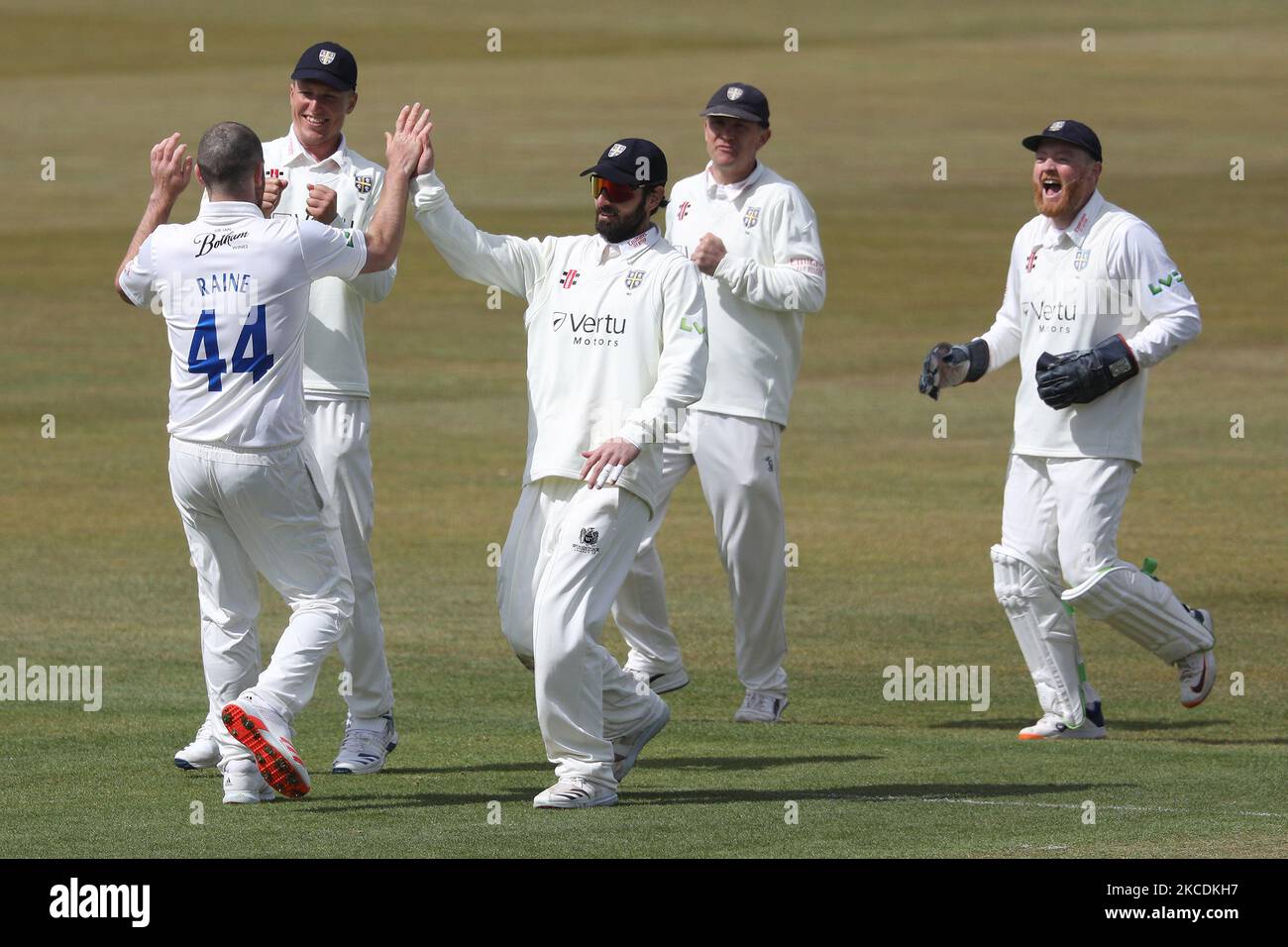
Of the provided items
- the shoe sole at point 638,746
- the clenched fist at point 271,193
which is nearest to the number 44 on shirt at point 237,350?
the clenched fist at point 271,193

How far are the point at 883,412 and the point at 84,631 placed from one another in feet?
42.0

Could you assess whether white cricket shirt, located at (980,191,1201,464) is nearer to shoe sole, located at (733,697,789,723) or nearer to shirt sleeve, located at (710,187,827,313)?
shirt sleeve, located at (710,187,827,313)

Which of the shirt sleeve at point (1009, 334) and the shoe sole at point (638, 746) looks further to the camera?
the shirt sleeve at point (1009, 334)

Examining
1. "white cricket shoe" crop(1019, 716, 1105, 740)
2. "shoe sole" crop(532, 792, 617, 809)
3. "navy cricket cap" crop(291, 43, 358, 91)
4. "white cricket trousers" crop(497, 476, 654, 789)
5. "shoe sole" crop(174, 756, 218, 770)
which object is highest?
"navy cricket cap" crop(291, 43, 358, 91)

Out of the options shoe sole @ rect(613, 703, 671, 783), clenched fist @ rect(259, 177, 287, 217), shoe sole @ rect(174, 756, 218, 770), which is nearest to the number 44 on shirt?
clenched fist @ rect(259, 177, 287, 217)

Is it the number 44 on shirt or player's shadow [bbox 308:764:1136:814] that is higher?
the number 44 on shirt

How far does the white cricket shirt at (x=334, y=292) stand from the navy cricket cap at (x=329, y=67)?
0.91ft

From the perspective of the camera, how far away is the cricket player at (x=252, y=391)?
8414mm

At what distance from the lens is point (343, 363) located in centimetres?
979

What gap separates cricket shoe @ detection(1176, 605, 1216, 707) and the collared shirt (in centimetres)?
405

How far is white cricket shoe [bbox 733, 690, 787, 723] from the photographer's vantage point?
1109cm

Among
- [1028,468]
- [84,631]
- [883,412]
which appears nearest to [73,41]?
[883,412]

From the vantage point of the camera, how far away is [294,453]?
8.58 m

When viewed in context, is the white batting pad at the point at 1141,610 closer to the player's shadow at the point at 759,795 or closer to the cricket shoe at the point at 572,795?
the player's shadow at the point at 759,795
